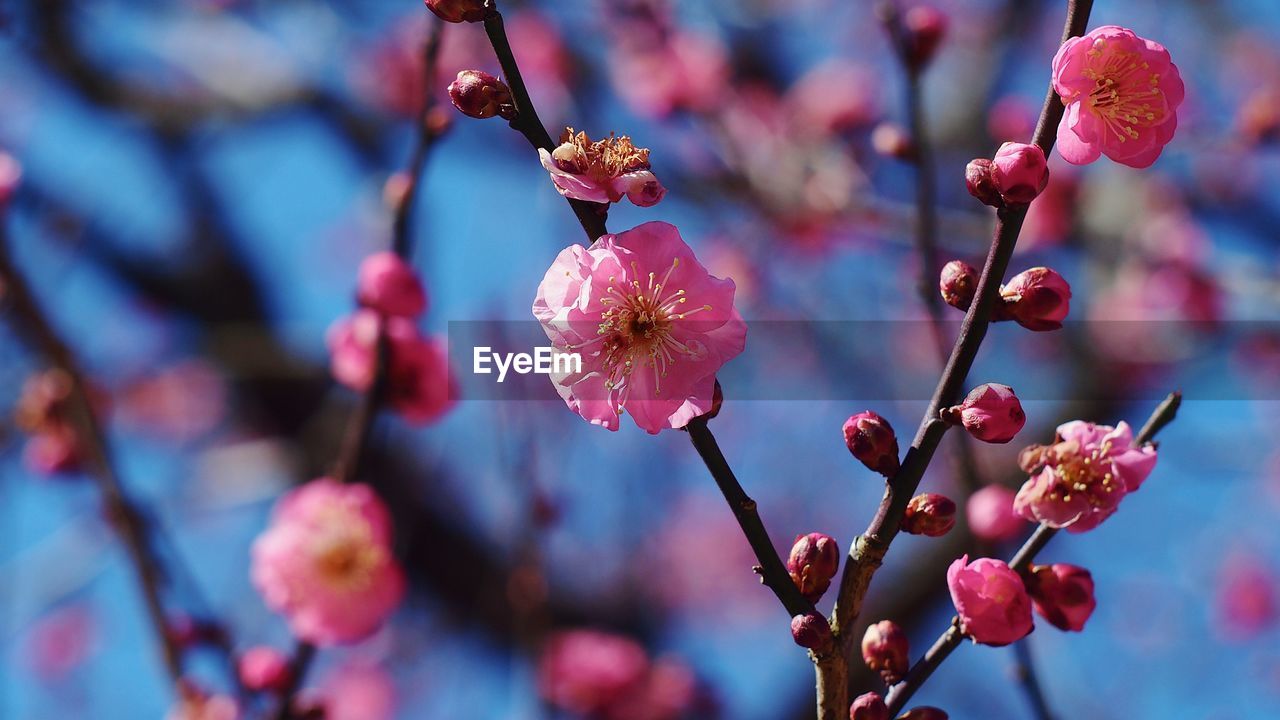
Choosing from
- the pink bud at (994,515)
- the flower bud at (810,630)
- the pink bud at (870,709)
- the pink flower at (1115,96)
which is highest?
the pink flower at (1115,96)

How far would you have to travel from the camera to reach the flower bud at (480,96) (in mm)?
871

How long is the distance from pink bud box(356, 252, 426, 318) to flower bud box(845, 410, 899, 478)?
764 millimetres

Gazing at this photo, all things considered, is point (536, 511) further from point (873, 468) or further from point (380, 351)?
point (873, 468)

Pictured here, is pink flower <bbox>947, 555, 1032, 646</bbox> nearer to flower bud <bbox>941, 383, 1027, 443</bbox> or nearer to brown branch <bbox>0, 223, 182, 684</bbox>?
flower bud <bbox>941, 383, 1027, 443</bbox>

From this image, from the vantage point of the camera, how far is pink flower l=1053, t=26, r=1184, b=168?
2.91 feet

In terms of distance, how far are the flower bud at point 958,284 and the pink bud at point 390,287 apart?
2.60 feet

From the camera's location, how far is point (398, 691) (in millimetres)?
3977

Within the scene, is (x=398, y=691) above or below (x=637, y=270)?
below

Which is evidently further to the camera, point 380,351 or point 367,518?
point 367,518

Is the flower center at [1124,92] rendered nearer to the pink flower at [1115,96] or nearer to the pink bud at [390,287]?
the pink flower at [1115,96]

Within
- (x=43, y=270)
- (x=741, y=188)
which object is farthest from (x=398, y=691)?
(x=741, y=188)

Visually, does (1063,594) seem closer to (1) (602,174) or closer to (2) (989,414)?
(2) (989,414)

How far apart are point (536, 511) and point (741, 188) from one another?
1.69 meters

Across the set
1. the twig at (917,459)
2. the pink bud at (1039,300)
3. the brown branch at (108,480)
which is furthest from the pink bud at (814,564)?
the brown branch at (108,480)
